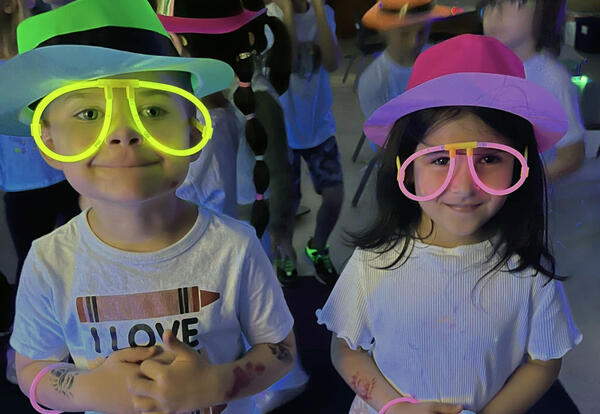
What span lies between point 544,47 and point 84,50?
1370mm

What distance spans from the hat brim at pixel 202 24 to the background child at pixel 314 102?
0.51 meters

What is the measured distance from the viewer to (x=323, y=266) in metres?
2.33

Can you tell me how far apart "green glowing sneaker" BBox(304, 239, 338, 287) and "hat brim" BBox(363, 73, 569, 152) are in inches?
59.0

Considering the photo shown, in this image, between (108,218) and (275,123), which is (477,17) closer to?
(275,123)

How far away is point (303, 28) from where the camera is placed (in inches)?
76.4

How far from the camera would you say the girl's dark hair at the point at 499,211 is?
0.82 meters

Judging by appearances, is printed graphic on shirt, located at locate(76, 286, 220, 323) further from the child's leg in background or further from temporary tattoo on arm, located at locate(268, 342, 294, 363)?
the child's leg in background

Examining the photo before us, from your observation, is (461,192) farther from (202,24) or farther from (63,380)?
(202,24)

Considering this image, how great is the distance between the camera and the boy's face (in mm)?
721

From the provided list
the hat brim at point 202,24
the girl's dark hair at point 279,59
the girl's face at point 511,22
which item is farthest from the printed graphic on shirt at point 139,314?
the girl's face at point 511,22

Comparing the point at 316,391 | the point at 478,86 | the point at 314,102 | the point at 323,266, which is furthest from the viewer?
the point at 323,266

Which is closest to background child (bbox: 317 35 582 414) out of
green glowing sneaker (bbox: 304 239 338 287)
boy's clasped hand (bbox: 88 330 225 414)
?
boy's clasped hand (bbox: 88 330 225 414)

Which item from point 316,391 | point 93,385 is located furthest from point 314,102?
point 93,385

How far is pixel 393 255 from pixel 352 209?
1640 millimetres
